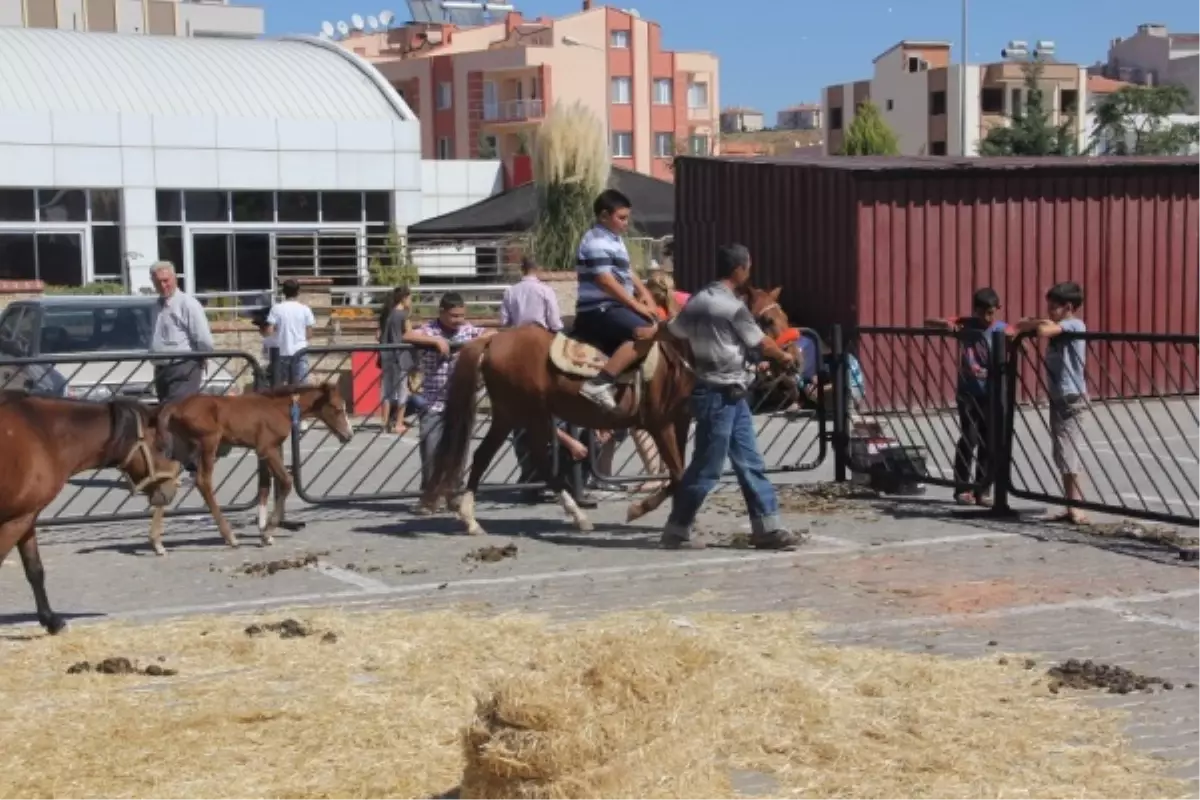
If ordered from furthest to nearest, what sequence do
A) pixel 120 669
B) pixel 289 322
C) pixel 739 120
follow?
1. pixel 739 120
2. pixel 289 322
3. pixel 120 669

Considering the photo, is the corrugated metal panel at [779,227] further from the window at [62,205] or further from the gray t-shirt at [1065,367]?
the window at [62,205]

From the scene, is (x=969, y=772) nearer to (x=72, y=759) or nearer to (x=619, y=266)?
(x=72, y=759)

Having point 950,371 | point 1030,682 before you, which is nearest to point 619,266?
point 1030,682

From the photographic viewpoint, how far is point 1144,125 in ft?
237

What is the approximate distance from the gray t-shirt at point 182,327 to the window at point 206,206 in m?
28.8

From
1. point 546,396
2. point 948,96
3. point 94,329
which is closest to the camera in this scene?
point 546,396

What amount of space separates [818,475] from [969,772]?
902 centimetres

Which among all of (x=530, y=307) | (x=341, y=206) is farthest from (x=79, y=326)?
(x=341, y=206)

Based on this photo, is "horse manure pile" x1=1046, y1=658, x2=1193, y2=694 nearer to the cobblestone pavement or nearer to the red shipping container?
the cobblestone pavement

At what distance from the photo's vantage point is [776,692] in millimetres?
7305

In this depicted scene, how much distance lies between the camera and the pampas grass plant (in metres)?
33.2

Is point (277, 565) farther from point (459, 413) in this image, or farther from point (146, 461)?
point (146, 461)

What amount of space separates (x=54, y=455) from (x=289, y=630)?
1.49 m

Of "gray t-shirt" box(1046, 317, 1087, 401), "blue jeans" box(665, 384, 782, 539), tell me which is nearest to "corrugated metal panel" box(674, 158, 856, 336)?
"gray t-shirt" box(1046, 317, 1087, 401)
